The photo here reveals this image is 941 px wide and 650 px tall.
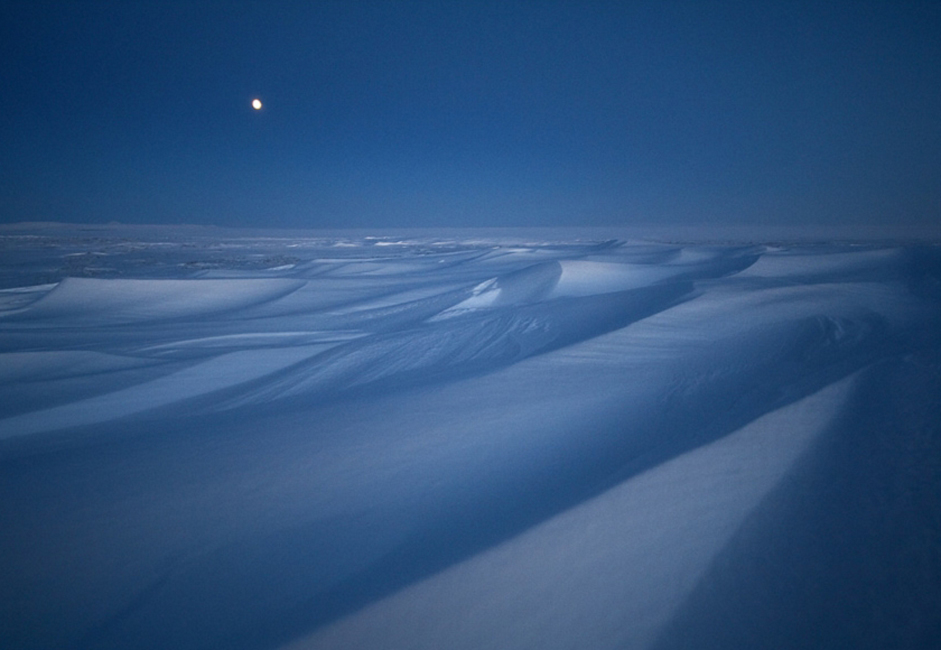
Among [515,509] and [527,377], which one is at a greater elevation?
[527,377]

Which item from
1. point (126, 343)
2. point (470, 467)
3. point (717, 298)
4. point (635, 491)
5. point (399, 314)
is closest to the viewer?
point (635, 491)

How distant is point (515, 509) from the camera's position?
4.67ft

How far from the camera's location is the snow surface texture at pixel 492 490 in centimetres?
104

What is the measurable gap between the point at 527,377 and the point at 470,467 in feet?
3.09

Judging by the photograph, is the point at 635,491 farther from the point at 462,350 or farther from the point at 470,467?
the point at 462,350

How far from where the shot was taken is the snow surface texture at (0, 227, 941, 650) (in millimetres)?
1035

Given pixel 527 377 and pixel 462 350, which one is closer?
pixel 527 377

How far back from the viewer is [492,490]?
5.08 feet

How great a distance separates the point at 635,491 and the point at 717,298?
10.5 feet

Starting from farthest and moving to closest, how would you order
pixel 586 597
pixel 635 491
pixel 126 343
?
pixel 126 343 < pixel 635 491 < pixel 586 597

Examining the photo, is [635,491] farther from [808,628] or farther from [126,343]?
[126,343]

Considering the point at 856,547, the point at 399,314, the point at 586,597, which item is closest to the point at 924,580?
the point at 856,547

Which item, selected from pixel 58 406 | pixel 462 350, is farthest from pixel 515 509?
pixel 58 406

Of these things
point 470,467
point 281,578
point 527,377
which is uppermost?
point 527,377
